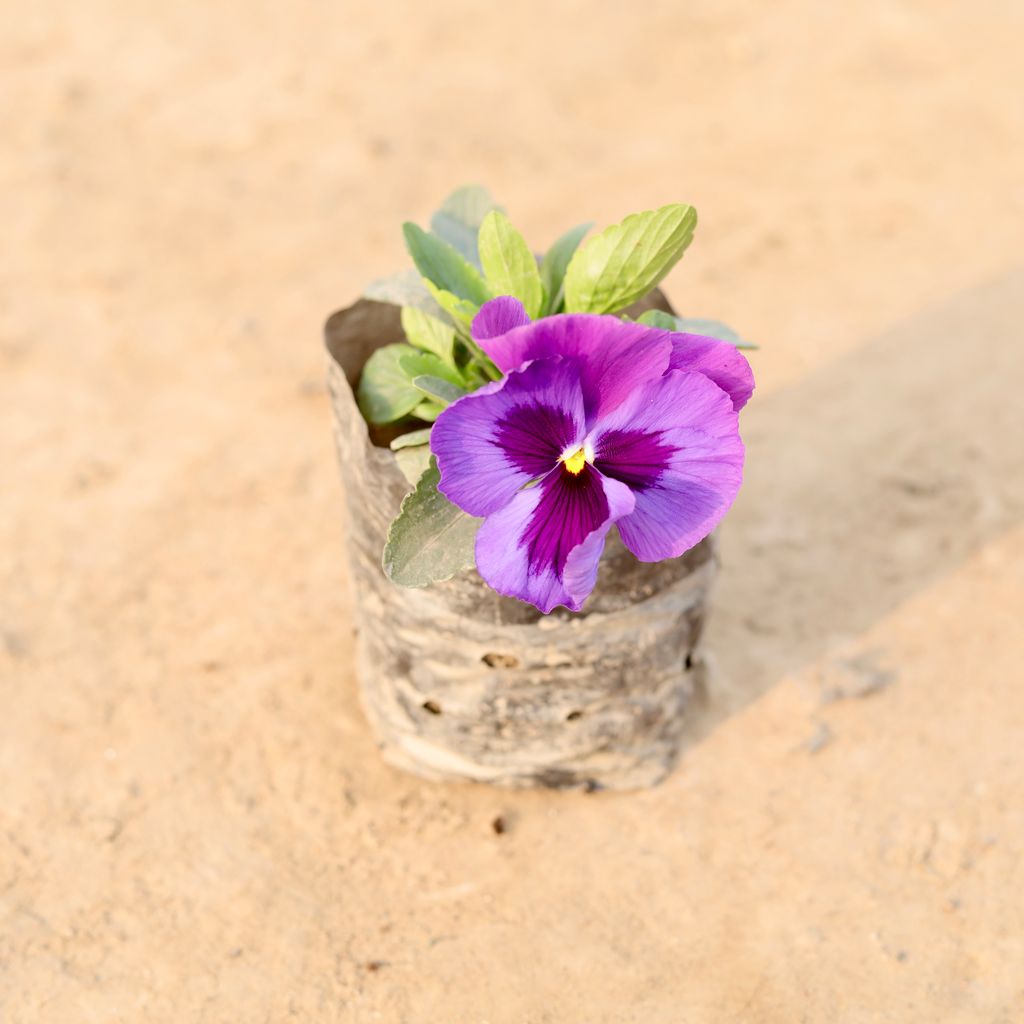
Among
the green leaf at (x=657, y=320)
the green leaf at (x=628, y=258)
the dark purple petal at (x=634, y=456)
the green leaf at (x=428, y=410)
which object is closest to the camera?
the dark purple petal at (x=634, y=456)

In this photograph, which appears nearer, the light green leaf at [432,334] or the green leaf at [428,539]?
the green leaf at [428,539]

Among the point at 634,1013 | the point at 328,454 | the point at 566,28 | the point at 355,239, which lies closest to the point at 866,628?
the point at 634,1013

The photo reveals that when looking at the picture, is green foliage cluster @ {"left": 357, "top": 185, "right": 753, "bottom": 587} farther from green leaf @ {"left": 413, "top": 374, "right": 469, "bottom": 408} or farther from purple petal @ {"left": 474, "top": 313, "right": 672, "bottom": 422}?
purple petal @ {"left": 474, "top": 313, "right": 672, "bottom": 422}

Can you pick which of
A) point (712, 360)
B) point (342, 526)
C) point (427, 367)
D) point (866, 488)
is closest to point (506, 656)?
point (427, 367)

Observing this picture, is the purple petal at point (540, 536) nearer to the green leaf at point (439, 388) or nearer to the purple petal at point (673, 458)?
the purple petal at point (673, 458)

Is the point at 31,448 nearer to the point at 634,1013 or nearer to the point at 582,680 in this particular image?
the point at 582,680

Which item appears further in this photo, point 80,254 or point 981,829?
point 80,254

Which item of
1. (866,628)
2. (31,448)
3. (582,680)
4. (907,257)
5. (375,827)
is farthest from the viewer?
(907,257)

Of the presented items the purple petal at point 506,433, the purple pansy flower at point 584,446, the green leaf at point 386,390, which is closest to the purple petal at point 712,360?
the purple pansy flower at point 584,446
